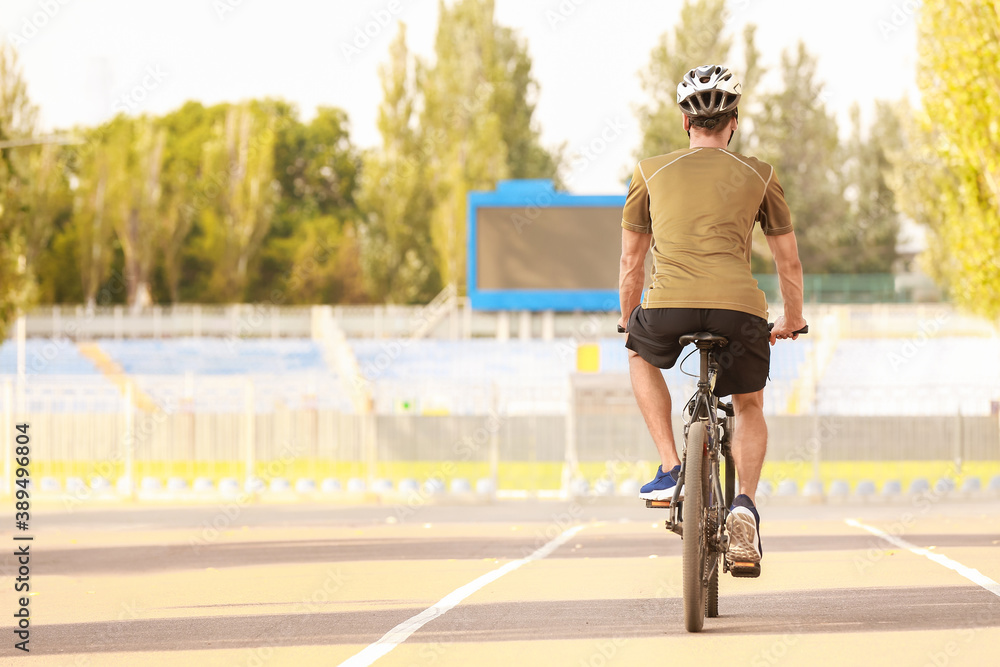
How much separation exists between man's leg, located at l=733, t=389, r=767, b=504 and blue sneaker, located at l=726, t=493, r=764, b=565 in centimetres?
31

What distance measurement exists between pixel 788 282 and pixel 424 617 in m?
2.30

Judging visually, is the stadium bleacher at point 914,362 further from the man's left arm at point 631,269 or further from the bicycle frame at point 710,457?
the bicycle frame at point 710,457

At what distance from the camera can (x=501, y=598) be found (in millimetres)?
7973

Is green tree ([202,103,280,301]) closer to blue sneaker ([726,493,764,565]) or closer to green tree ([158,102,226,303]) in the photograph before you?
green tree ([158,102,226,303])

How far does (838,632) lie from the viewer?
638cm

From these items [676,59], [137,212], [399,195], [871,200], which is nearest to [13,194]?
[399,195]

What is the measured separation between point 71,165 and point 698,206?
83.5 m

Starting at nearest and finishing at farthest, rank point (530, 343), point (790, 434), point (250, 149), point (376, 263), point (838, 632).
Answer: point (838, 632) < point (790, 434) < point (530, 343) < point (376, 263) < point (250, 149)

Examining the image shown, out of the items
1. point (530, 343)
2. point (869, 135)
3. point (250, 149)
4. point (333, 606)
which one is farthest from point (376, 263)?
point (333, 606)

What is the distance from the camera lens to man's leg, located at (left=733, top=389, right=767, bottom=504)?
6.60m

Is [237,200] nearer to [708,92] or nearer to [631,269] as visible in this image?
[631,269]

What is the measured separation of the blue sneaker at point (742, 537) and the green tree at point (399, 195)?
59332mm

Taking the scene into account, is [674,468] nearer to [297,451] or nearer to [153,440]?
[297,451]

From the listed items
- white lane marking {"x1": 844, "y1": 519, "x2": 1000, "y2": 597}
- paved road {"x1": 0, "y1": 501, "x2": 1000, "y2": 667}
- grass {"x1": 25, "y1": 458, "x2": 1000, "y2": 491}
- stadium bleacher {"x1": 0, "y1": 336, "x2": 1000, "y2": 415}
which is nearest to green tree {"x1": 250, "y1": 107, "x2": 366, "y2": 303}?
stadium bleacher {"x1": 0, "y1": 336, "x2": 1000, "y2": 415}
